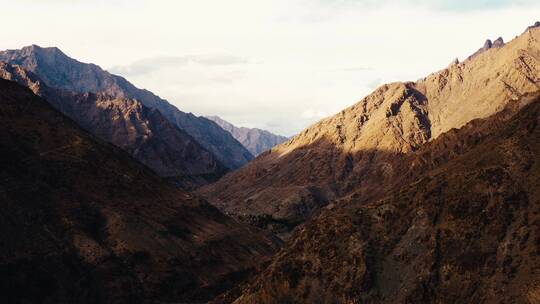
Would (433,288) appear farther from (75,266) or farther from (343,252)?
(75,266)

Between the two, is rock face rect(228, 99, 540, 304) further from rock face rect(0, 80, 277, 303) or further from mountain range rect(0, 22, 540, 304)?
rock face rect(0, 80, 277, 303)

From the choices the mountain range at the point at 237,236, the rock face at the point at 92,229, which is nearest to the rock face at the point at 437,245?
the mountain range at the point at 237,236

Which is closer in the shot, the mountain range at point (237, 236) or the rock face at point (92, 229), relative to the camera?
the mountain range at point (237, 236)

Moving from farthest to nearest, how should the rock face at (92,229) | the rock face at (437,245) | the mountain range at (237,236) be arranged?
A: the rock face at (92,229)
the mountain range at (237,236)
the rock face at (437,245)

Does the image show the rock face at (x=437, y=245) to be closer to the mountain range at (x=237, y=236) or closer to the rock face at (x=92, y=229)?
the mountain range at (x=237, y=236)

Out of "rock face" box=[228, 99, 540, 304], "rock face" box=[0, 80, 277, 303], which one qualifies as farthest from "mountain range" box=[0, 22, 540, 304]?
"rock face" box=[0, 80, 277, 303]

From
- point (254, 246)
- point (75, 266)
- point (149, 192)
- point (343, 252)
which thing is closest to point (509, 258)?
point (343, 252)

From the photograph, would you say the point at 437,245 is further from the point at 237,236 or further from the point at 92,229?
the point at 237,236
